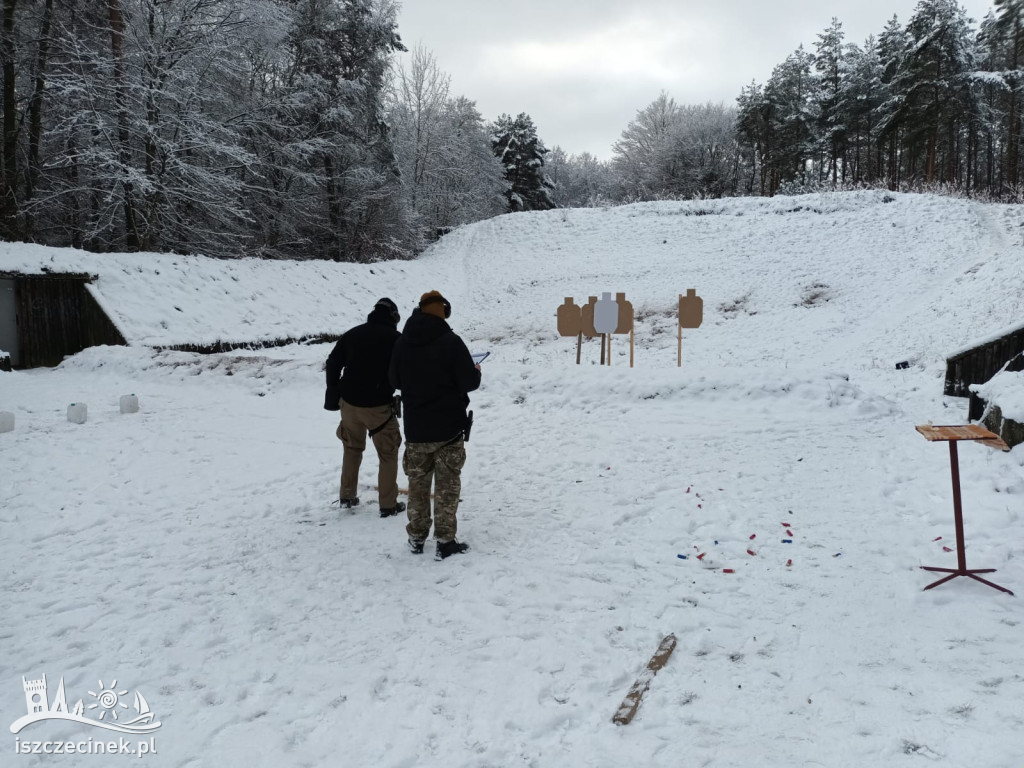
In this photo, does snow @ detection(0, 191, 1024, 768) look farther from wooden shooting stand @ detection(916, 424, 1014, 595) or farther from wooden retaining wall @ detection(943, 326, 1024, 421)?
wooden retaining wall @ detection(943, 326, 1024, 421)

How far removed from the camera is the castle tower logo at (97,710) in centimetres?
293

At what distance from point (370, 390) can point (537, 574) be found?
7.56ft

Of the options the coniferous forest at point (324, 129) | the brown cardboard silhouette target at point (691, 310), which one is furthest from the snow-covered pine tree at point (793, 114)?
the brown cardboard silhouette target at point (691, 310)

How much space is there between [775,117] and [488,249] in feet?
83.6

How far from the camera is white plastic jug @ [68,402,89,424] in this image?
28.6 feet

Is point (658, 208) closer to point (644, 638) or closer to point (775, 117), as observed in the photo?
point (775, 117)

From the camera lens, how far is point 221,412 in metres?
9.82

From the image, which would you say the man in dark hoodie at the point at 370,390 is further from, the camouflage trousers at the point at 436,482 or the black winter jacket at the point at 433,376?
the camouflage trousers at the point at 436,482

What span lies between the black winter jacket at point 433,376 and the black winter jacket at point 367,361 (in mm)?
740

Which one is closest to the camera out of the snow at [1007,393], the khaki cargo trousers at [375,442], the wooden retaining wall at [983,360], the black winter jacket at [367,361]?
the black winter jacket at [367,361]

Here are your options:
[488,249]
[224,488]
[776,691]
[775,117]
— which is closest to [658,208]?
[488,249]

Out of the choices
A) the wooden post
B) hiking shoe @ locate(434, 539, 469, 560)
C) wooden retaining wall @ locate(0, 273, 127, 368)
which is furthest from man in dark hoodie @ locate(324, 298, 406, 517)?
wooden retaining wall @ locate(0, 273, 127, 368)

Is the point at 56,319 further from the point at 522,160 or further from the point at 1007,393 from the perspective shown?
the point at 522,160

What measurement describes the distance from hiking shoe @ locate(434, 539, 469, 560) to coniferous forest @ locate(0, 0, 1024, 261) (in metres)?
16.3
